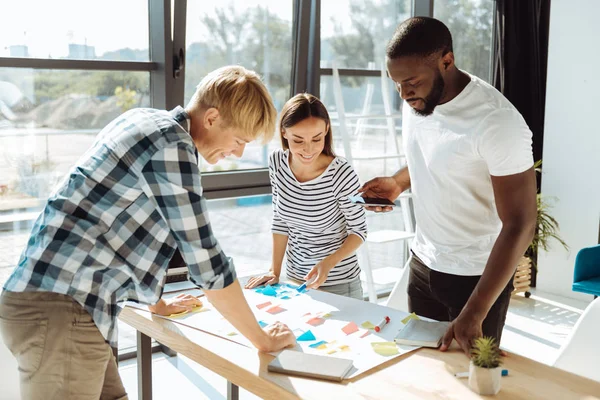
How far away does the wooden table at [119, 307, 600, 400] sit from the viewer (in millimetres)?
1532

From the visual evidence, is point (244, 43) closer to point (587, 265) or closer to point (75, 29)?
point (75, 29)

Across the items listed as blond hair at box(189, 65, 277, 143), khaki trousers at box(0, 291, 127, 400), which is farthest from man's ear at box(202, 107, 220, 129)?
khaki trousers at box(0, 291, 127, 400)

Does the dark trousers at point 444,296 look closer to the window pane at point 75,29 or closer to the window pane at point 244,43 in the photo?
the window pane at point 244,43

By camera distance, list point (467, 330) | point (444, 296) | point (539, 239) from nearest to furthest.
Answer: point (467, 330) < point (444, 296) < point (539, 239)

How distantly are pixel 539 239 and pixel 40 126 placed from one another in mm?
3716

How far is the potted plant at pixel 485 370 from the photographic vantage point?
59.4 inches

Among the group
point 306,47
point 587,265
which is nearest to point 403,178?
point 306,47

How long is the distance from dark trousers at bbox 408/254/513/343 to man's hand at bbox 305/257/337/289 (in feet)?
1.02

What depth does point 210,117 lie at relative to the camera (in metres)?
1.65

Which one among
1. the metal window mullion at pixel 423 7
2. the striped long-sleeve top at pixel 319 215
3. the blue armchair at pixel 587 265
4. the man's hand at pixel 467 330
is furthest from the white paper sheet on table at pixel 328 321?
the metal window mullion at pixel 423 7

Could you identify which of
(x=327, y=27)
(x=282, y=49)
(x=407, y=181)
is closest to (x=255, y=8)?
(x=282, y=49)

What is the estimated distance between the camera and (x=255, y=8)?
3.96 m

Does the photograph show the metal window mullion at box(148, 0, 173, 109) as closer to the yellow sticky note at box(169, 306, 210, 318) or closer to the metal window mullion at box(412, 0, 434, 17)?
the yellow sticky note at box(169, 306, 210, 318)

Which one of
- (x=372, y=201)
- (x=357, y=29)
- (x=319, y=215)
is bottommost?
(x=319, y=215)
